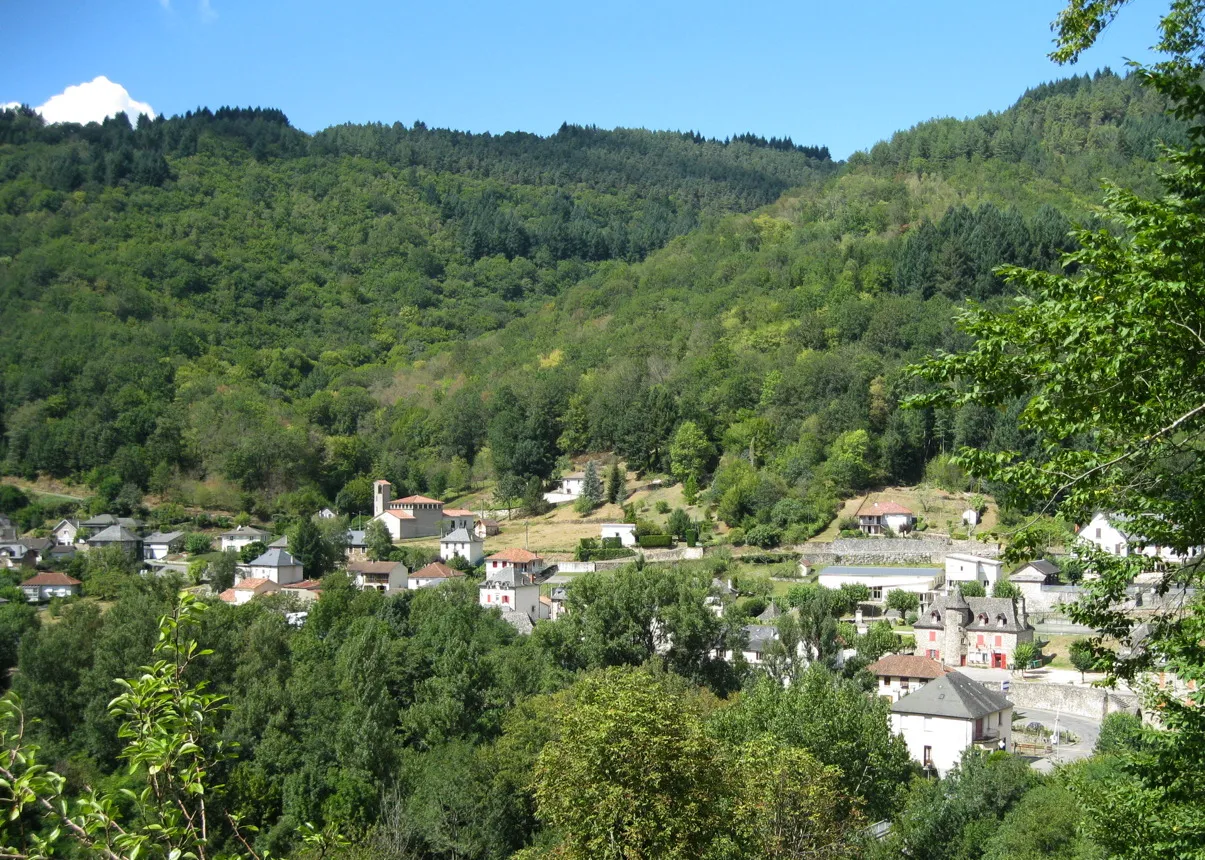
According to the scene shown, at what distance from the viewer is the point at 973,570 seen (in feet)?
137

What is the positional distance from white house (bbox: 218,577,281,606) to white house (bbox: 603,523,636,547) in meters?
15.3

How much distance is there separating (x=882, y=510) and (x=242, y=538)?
3171cm

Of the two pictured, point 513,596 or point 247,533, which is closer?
point 513,596

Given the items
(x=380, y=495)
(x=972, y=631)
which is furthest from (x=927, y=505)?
(x=380, y=495)

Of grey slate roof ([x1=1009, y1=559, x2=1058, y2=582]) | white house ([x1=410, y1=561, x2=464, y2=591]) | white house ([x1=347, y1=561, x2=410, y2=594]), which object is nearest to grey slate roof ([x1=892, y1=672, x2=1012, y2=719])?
grey slate roof ([x1=1009, y1=559, x2=1058, y2=582])

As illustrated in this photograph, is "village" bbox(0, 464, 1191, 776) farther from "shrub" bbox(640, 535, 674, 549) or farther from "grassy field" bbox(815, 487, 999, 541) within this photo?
"grassy field" bbox(815, 487, 999, 541)

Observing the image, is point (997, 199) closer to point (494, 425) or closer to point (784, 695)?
point (494, 425)

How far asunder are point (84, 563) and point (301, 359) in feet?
136

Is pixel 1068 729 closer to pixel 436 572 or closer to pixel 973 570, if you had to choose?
pixel 973 570

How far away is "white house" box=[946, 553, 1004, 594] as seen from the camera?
1620 inches

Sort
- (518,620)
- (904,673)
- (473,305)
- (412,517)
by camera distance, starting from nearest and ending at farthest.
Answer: (904,673), (518,620), (412,517), (473,305)

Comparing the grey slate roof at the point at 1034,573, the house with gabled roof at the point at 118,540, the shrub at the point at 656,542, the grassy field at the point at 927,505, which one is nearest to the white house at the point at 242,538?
the house with gabled roof at the point at 118,540

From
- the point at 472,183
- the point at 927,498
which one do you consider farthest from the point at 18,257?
the point at 927,498

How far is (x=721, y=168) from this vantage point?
154 m
